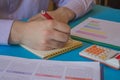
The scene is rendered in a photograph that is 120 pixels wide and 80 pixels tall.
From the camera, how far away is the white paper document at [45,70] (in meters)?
0.53

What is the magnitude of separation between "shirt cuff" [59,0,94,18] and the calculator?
0.33 meters

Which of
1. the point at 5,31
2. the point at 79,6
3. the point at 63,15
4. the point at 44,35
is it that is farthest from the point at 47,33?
the point at 79,6

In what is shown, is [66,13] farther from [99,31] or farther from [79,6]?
[99,31]

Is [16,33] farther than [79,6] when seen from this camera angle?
No

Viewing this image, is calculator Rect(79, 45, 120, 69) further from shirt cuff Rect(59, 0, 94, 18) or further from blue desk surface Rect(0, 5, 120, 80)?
shirt cuff Rect(59, 0, 94, 18)

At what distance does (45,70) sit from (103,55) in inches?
6.6

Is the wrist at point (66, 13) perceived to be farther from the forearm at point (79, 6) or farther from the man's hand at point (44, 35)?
the man's hand at point (44, 35)

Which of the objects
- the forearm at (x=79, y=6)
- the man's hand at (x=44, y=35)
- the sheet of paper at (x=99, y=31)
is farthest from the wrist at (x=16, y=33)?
the forearm at (x=79, y=6)

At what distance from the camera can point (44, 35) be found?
673 millimetres

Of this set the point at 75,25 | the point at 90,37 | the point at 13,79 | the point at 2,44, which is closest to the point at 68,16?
the point at 75,25

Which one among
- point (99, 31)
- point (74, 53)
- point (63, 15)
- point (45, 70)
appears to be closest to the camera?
point (45, 70)

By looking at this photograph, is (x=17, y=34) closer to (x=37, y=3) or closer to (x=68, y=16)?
(x=68, y=16)

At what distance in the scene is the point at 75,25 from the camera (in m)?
0.87

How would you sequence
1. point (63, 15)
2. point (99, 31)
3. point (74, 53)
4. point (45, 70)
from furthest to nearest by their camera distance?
point (63, 15)
point (99, 31)
point (74, 53)
point (45, 70)
